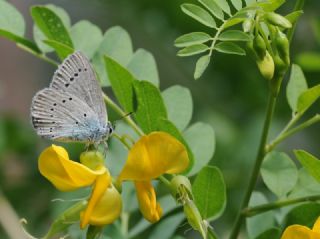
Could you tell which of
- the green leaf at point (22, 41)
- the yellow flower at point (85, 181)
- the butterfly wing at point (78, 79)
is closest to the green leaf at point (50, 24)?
the green leaf at point (22, 41)

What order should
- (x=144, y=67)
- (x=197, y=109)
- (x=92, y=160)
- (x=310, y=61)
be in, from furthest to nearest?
(x=197, y=109), (x=310, y=61), (x=144, y=67), (x=92, y=160)

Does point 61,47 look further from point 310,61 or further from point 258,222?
point 310,61

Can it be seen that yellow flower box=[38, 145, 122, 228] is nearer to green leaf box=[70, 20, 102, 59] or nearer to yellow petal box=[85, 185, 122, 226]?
yellow petal box=[85, 185, 122, 226]

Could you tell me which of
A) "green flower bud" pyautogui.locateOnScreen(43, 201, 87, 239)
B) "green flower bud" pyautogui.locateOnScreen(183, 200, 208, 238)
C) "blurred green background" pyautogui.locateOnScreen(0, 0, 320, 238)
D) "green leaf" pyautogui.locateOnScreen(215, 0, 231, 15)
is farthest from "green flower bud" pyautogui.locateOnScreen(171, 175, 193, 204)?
"blurred green background" pyautogui.locateOnScreen(0, 0, 320, 238)

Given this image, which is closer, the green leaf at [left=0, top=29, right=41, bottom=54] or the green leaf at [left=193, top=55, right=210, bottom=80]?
the green leaf at [left=193, top=55, right=210, bottom=80]

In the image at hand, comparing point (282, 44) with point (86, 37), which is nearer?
point (282, 44)

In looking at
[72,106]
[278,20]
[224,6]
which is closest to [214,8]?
[224,6]

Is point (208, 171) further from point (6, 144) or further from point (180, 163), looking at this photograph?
point (6, 144)
